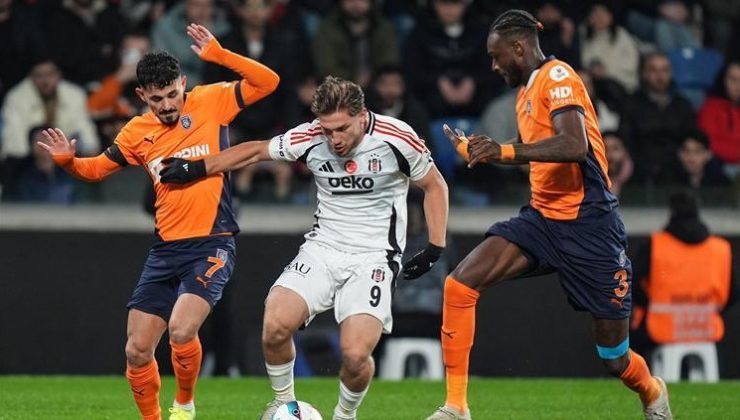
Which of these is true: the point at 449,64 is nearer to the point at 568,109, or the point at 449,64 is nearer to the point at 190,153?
the point at 190,153

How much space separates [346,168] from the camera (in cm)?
827

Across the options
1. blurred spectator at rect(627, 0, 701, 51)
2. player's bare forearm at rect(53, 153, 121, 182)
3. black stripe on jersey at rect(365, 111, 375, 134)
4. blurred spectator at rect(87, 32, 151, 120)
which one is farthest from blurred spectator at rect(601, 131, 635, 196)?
player's bare forearm at rect(53, 153, 121, 182)

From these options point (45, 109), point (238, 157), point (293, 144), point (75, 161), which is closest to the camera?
point (293, 144)

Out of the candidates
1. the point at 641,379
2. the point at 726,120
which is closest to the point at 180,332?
the point at 641,379

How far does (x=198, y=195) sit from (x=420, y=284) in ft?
15.5

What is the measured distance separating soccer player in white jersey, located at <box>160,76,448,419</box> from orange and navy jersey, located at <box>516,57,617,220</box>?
0.64m

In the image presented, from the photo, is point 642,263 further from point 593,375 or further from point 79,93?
point 79,93

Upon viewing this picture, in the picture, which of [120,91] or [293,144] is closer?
[293,144]

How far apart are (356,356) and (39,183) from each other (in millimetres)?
6515

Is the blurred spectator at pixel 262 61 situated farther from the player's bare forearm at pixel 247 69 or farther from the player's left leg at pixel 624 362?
the player's left leg at pixel 624 362

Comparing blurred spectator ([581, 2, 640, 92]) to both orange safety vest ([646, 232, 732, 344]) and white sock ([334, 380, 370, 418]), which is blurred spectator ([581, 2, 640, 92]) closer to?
orange safety vest ([646, 232, 732, 344])

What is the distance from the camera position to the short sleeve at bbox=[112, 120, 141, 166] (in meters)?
9.00

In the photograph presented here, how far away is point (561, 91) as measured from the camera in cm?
820

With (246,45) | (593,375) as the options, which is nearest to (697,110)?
(593,375)
